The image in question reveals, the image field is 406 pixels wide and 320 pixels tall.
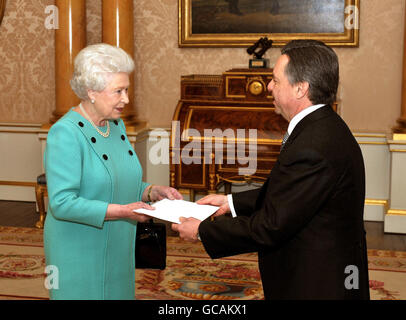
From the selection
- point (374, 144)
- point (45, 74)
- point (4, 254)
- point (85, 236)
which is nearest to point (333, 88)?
point (85, 236)

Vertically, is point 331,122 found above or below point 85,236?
above

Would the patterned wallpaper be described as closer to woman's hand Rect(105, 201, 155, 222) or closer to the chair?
the chair

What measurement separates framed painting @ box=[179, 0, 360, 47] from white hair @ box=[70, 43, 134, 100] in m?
4.42

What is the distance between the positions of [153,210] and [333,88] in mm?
978

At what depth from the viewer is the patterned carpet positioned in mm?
4574

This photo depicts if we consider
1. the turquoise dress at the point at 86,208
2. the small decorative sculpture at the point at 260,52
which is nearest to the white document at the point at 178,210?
the turquoise dress at the point at 86,208

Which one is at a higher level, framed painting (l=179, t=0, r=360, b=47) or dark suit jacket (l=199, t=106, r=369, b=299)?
framed painting (l=179, t=0, r=360, b=47)

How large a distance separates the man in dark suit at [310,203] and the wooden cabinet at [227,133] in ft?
11.4

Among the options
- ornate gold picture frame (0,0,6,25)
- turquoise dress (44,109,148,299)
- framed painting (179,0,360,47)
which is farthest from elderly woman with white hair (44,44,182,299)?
ornate gold picture frame (0,0,6,25)

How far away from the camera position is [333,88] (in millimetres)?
2426

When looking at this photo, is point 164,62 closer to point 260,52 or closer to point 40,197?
point 260,52

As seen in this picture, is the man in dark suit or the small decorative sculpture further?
the small decorative sculpture

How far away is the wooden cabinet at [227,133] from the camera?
5.99 m
